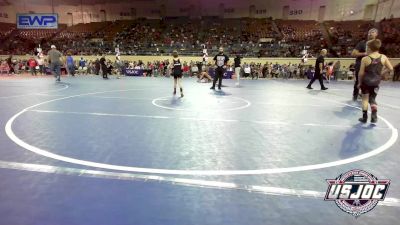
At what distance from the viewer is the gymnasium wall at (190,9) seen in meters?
36.2

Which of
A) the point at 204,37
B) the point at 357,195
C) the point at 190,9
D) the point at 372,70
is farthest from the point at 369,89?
the point at 190,9

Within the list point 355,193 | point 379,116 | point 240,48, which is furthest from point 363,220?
point 240,48

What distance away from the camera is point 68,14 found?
44.8m

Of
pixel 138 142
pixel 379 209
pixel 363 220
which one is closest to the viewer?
pixel 363 220

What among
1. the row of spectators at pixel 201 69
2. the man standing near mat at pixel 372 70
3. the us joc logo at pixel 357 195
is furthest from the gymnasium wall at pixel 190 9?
the us joc logo at pixel 357 195

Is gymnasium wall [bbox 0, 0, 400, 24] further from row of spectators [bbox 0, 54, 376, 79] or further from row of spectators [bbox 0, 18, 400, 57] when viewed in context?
row of spectators [bbox 0, 54, 376, 79]

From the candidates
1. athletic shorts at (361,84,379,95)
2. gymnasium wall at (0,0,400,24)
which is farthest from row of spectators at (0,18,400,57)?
athletic shorts at (361,84,379,95)

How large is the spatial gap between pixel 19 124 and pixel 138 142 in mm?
3262

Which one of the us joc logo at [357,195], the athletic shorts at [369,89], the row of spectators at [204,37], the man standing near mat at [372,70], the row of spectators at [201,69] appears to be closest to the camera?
the us joc logo at [357,195]

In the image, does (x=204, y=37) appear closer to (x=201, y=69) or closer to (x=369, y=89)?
(x=201, y=69)

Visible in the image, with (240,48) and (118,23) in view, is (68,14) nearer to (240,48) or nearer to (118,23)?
(118,23)

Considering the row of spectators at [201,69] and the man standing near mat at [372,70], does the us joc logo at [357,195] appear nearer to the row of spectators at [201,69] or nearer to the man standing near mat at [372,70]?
the man standing near mat at [372,70]

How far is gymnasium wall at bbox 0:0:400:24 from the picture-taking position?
36.2 meters

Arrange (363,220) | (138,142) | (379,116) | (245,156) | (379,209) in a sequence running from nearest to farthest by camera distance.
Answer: (363,220)
(379,209)
(245,156)
(138,142)
(379,116)
